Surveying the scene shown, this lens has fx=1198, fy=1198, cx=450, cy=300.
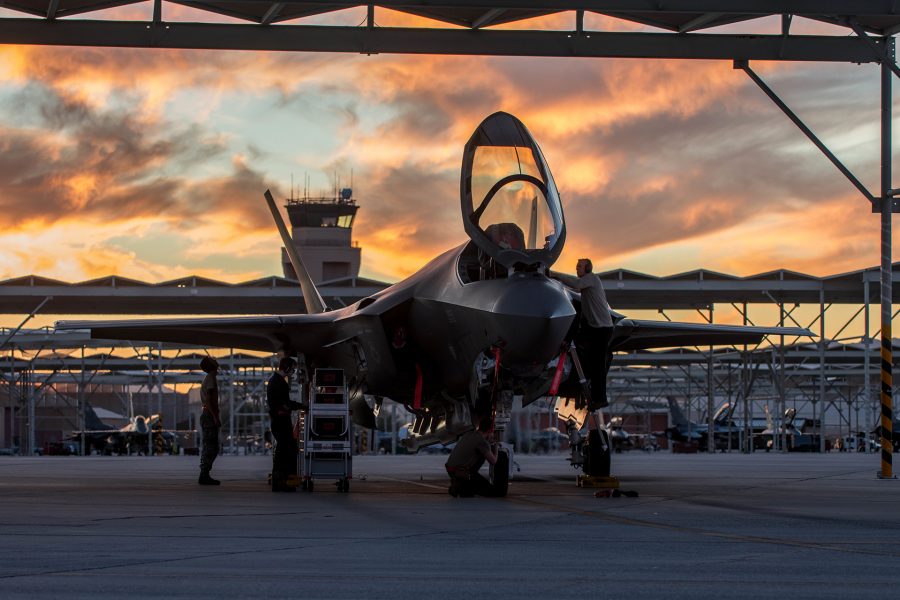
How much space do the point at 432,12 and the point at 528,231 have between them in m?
4.58

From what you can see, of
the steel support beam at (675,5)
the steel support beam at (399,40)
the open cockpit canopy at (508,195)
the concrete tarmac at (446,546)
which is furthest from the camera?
the steel support beam at (399,40)

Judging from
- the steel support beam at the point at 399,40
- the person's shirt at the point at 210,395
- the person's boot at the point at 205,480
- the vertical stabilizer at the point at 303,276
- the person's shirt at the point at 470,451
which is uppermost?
the steel support beam at the point at 399,40

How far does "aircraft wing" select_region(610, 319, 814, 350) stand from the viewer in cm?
1709

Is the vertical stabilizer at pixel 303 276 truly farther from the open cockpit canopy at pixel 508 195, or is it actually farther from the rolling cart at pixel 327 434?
the open cockpit canopy at pixel 508 195

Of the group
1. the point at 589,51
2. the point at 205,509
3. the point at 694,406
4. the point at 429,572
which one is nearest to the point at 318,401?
Result: the point at 205,509

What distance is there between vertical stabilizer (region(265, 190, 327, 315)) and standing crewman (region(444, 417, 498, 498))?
895 centimetres

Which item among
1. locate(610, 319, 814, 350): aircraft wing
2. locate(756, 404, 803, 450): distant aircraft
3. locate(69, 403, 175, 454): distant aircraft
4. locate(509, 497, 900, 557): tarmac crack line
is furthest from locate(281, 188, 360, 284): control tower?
locate(509, 497, 900, 557): tarmac crack line

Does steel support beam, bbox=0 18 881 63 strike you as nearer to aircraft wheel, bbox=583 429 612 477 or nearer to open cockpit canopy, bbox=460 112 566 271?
open cockpit canopy, bbox=460 112 566 271

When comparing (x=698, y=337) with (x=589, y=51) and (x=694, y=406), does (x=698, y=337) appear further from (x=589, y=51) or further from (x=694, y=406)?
(x=694, y=406)

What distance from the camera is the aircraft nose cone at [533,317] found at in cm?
1170

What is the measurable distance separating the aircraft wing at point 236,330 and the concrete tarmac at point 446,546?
12.7 feet

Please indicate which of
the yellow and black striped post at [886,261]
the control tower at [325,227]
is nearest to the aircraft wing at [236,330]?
the yellow and black striped post at [886,261]

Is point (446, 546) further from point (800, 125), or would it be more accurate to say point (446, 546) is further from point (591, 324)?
point (800, 125)

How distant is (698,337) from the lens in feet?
64.5
